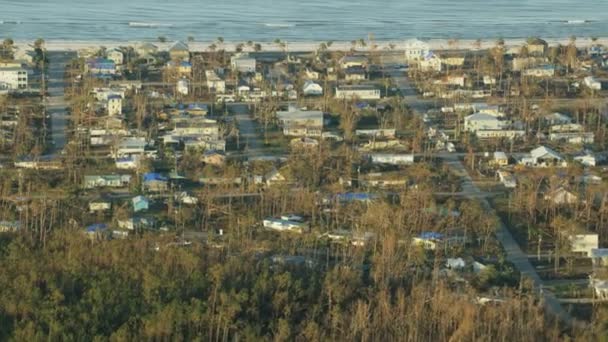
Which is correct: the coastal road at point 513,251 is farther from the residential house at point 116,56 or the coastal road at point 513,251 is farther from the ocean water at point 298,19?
the ocean water at point 298,19

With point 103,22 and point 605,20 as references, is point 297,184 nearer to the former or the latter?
point 103,22

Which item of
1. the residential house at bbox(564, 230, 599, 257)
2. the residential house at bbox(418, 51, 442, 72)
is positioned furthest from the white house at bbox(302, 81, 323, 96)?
the residential house at bbox(564, 230, 599, 257)

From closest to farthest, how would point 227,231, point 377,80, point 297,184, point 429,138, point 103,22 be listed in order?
point 227,231
point 297,184
point 429,138
point 377,80
point 103,22

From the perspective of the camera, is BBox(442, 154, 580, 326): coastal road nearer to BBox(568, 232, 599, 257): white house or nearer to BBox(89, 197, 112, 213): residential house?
BBox(568, 232, 599, 257): white house

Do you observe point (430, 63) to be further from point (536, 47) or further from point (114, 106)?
point (114, 106)

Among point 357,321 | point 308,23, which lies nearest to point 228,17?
point 308,23
